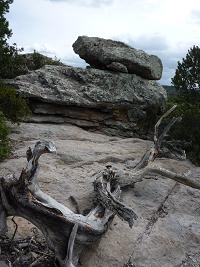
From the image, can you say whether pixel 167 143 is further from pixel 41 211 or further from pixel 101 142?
pixel 41 211

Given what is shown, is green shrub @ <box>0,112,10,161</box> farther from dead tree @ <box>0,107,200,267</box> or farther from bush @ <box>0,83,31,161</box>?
dead tree @ <box>0,107,200,267</box>

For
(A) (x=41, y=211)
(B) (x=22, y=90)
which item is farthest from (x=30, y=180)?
(B) (x=22, y=90)

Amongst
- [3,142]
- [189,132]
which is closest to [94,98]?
[189,132]

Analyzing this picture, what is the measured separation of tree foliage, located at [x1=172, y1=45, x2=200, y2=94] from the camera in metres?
20.5

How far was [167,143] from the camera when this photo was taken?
16.6 metres

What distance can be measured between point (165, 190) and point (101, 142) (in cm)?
455

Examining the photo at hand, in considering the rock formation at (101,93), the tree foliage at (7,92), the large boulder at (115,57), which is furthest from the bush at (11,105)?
the large boulder at (115,57)

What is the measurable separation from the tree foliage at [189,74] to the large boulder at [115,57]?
120 cm

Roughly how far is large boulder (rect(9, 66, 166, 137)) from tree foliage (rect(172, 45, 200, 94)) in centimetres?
90

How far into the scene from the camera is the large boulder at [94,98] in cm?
1877

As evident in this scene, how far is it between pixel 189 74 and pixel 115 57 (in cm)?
326

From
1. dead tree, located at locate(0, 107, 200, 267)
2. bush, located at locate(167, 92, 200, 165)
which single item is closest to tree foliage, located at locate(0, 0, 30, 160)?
dead tree, located at locate(0, 107, 200, 267)

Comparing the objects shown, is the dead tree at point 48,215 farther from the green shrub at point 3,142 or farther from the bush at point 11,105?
the bush at point 11,105

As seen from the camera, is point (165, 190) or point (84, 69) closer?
point (165, 190)
